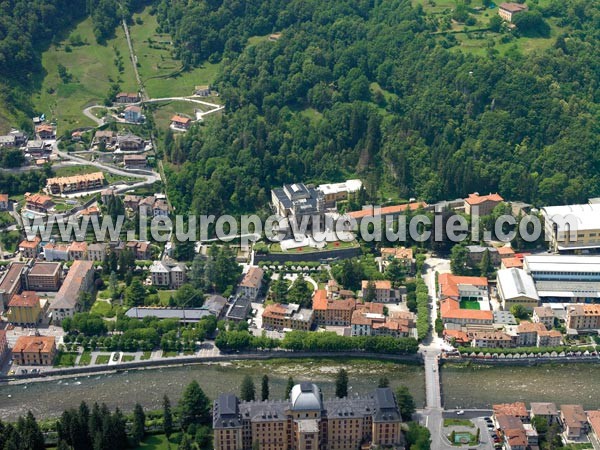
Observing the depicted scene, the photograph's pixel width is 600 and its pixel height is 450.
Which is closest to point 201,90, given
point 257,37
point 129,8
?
point 257,37

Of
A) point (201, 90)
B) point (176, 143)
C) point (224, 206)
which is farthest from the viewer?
point (201, 90)

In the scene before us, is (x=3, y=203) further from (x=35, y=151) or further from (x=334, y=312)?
(x=334, y=312)

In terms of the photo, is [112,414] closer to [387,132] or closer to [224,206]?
[224,206]

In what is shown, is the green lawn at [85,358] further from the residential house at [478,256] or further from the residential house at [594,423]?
the residential house at [594,423]

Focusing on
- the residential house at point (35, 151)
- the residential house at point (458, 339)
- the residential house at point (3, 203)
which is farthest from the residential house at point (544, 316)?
the residential house at point (35, 151)

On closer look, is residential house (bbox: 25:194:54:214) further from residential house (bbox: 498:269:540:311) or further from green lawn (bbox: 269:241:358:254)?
residential house (bbox: 498:269:540:311)

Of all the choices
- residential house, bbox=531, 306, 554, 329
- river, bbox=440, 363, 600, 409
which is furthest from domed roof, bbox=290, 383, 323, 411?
residential house, bbox=531, 306, 554, 329
